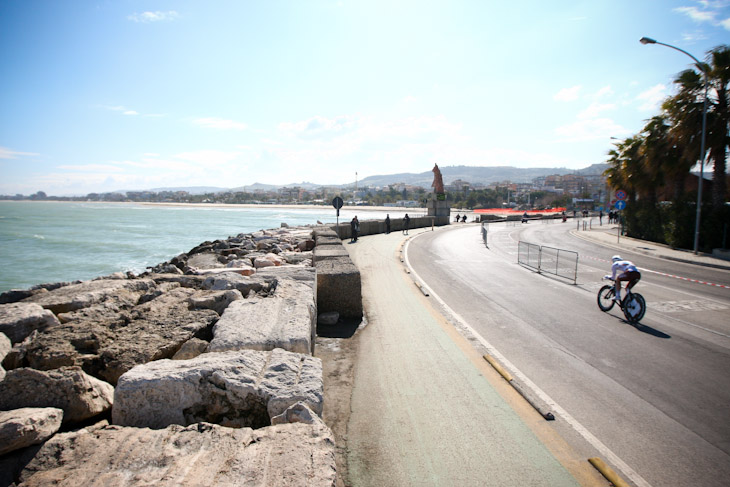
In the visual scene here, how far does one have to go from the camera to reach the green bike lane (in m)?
3.63

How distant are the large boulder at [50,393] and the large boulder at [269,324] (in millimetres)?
1315

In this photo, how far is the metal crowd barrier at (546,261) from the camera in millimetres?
15227

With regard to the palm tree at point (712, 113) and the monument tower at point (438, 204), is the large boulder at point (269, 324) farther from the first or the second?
the monument tower at point (438, 204)

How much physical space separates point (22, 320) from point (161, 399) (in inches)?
117

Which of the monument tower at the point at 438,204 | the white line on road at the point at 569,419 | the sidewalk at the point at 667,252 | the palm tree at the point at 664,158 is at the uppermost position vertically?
the palm tree at the point at 664,158

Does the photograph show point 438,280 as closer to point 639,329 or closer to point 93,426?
point 639,329

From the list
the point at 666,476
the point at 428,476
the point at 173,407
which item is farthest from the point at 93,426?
the point at 666,476

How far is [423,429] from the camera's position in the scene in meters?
4.30

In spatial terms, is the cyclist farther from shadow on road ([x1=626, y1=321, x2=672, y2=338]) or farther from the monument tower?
the monument tower

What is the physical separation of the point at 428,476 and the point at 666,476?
221 cm

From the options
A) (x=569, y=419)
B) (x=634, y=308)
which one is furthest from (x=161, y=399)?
(x=634, y=308)

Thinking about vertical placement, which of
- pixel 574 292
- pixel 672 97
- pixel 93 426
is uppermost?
pixel 672 97

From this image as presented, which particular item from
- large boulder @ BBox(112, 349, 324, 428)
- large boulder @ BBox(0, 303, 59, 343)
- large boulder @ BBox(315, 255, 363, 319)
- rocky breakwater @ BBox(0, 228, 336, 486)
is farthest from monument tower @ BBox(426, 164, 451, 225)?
large boulder @ BBox(112, 349, 324, 428)

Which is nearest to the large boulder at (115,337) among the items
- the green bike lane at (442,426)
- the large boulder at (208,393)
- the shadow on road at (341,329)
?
the large boulder at (208,393)
